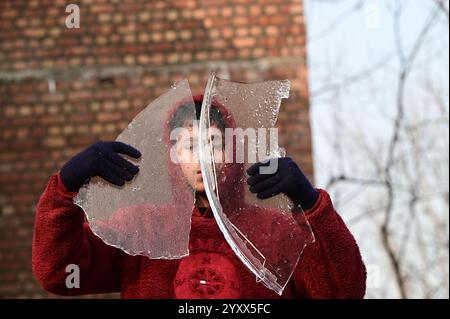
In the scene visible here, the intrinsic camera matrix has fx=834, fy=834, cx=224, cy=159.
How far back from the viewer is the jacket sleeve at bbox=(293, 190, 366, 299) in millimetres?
2407

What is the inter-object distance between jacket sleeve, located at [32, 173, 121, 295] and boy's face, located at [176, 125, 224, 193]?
1.14ft

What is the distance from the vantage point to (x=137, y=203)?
2.52 metres

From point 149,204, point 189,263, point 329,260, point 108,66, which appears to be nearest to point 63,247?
point 149,204

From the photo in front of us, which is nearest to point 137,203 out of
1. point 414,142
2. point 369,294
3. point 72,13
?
point 72,13

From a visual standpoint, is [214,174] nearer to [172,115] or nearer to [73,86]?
[172,115]

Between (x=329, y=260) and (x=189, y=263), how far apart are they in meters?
0.43

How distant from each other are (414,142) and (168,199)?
6186mm

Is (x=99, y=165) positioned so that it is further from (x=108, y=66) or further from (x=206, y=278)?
(x=108, y=66)

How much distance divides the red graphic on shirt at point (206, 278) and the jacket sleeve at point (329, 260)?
21cm

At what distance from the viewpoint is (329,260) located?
2453mm

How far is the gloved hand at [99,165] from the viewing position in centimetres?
232

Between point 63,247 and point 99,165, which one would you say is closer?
point 99,165

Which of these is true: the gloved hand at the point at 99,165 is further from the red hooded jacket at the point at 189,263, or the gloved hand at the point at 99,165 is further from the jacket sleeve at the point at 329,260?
the jacket sleeve at the point at 329,260

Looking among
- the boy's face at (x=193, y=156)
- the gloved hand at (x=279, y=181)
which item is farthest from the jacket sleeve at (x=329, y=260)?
the boy's face at (x=193, y=156)
